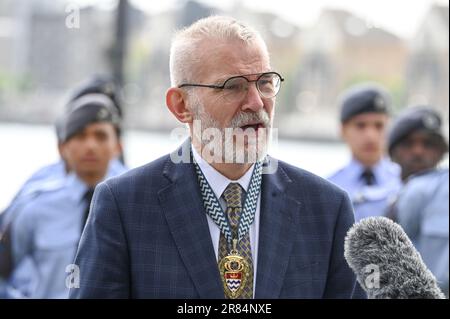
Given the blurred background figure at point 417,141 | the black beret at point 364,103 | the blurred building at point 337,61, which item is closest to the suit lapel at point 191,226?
the blurred background figure at point 417,141

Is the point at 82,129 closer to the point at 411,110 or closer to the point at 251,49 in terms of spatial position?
the point at 411,110

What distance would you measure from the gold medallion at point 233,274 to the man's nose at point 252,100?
376 millimetres

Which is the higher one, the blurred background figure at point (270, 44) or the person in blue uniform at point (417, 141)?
the blurred background figure at point (270, 44)

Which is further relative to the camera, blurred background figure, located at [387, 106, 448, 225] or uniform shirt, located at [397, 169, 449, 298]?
blurred background figure, located at [387, 106, 448, 225]

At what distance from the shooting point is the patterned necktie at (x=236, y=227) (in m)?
2.52

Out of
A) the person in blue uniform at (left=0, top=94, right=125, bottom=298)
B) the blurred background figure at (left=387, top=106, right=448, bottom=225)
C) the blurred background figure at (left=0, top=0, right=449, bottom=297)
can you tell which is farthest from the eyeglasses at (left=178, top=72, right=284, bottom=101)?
the blurred background figure at (left=0, top=0, right=449, bottom=297)

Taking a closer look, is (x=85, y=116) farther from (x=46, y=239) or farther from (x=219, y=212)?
(x=219, y=212)

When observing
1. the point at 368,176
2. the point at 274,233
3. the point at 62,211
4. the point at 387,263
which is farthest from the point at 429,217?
the point at 387,263

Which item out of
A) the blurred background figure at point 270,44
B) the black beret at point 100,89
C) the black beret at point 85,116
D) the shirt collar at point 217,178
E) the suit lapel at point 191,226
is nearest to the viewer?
the suit lapel at point 191,226

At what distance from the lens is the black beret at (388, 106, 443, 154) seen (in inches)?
234

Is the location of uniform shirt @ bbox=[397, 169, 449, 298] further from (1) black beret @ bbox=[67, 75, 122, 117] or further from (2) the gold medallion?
(2) the gold medallion

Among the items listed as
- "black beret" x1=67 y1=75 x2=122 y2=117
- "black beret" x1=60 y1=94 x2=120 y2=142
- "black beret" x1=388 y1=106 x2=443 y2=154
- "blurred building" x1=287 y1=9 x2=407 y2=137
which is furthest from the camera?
"blurred building" x1=287 y1=9 x2=407 y2=137

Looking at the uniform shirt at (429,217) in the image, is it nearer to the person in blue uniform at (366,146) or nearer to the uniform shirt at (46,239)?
the person in blue uniform at (366,146)
